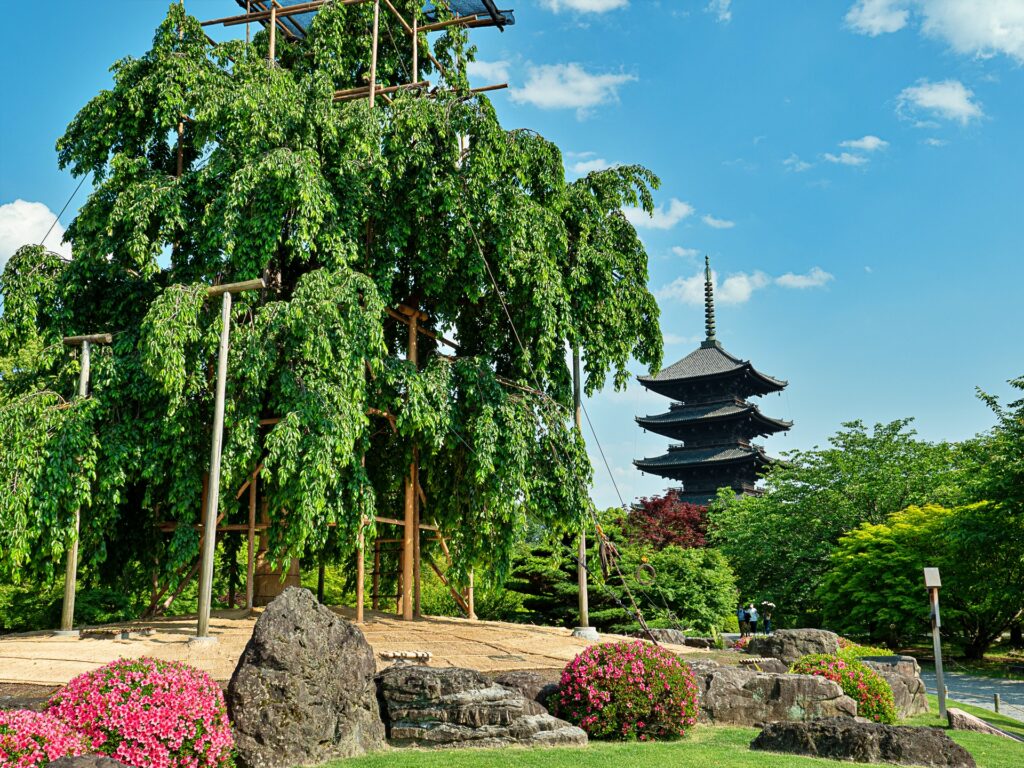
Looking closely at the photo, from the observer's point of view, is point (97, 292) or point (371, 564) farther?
point (371, 564)

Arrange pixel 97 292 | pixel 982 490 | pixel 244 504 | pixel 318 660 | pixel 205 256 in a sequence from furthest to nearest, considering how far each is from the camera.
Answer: pixel 982 490, pixel 244 504, pixel 97 292, pixel 205 256, pixel 318 660

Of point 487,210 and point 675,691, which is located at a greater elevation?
point 487,210

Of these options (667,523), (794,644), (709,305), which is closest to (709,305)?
(709,305)

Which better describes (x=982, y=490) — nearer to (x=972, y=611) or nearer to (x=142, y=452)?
(x=972, y=611)

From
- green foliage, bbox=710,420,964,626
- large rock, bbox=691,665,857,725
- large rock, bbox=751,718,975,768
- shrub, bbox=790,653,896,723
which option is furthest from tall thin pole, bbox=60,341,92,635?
green foliage, bbox=710,420,964,626

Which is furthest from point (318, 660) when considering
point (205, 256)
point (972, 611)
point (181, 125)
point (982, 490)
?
point (972, 611)

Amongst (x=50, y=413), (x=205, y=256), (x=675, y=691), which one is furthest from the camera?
(x=205, y=256)

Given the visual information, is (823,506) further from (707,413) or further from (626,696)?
(626,696)

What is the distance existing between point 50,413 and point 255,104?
5.74 meters

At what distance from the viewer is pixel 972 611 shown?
2406 centimetres

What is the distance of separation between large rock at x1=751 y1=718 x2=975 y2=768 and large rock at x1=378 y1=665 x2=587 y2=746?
6.97 ft

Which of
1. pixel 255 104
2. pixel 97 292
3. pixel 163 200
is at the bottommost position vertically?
pixel 97 292

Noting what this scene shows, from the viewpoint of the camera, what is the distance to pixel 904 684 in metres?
13.1

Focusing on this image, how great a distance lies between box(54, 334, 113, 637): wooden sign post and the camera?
41.5ft
